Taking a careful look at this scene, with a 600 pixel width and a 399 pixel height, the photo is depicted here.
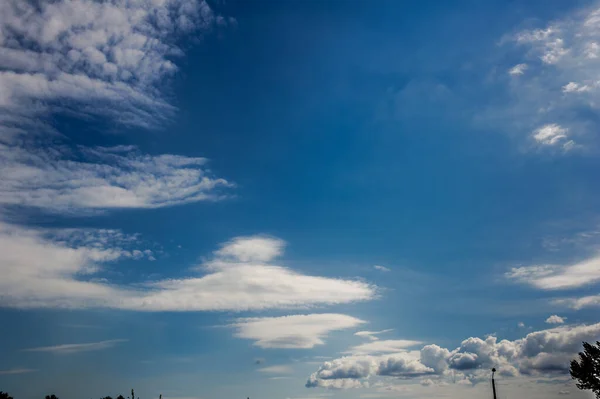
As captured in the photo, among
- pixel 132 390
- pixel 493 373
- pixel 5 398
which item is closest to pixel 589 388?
pixel 493 373

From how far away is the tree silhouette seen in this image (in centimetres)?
5500

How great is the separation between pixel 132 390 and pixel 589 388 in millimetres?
67123

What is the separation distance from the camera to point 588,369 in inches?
2185

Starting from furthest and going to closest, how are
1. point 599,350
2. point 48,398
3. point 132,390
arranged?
point 48,398
point 132,390
point 599,350

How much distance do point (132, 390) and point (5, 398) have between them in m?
34.4

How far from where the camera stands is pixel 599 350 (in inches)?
2184

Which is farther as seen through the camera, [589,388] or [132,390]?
[132,390]

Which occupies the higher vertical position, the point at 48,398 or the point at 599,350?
the point at 599,350

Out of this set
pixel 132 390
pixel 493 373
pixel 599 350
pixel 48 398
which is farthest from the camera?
pixel 48 398

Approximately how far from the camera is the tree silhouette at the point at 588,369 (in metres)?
55.0

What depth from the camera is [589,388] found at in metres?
55.7

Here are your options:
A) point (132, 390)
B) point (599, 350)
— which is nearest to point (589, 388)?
point (599, 350)

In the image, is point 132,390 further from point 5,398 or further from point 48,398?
point 48,398

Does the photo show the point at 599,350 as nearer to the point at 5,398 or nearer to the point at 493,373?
the point at 493,373
